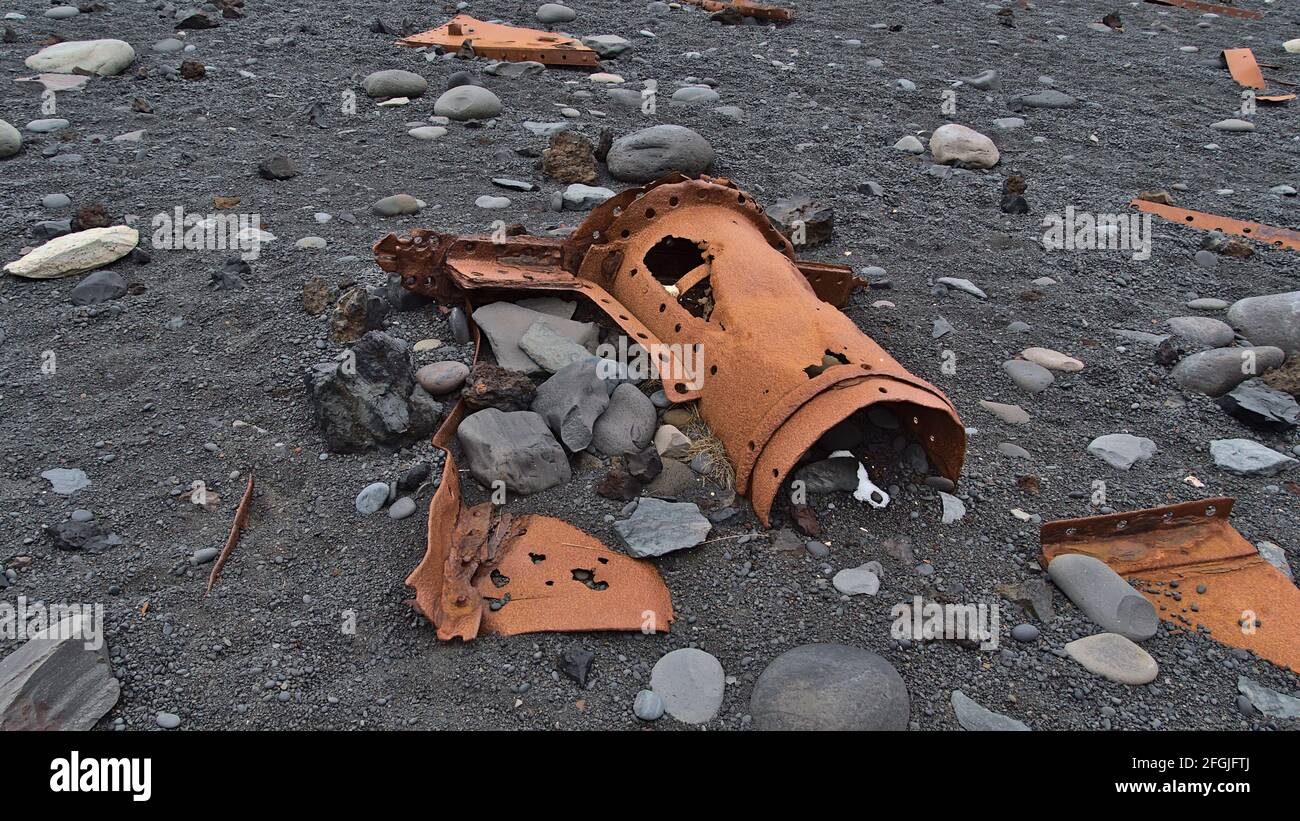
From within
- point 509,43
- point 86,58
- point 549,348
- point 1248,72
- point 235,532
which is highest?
point 1248,72

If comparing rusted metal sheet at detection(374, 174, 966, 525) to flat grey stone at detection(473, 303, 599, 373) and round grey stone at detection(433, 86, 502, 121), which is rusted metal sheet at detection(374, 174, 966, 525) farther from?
round grey stone at detection(433, 86, 502, 121)

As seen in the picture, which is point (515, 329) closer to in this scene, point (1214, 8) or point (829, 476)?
point (829, 476)

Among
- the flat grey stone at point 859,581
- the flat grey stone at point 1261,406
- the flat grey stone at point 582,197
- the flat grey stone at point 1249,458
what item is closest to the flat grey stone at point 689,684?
the flat grey stone at point 859,581

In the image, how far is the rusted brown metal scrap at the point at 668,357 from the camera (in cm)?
255

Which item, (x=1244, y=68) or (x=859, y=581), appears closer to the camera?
(x=859, y=581)

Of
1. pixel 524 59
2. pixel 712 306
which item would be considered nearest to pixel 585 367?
pixel 712 306

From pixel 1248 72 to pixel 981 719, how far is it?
23.4 feet

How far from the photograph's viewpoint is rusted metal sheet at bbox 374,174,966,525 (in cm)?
274

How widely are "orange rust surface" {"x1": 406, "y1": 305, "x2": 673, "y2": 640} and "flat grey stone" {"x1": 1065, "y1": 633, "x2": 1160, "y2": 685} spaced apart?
1158 millimetres

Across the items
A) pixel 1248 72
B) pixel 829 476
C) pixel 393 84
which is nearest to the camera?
pixel 829 476

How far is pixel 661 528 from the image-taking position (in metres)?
2.76

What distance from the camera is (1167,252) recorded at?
465cm

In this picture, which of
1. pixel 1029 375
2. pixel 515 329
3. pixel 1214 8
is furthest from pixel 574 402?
pixel 1214 8

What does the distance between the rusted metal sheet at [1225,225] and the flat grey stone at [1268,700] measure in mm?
3232
